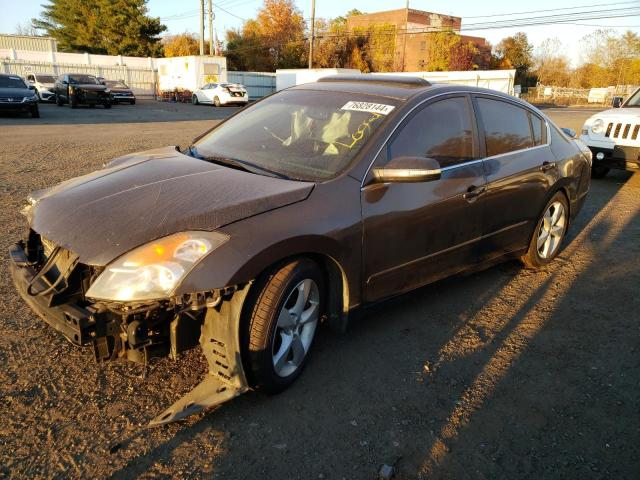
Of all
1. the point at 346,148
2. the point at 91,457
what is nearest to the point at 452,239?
the point at 346,148

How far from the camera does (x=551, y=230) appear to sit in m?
4.86

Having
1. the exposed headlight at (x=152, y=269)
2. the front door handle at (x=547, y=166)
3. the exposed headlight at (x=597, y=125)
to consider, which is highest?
the exposed headlight at (x=597, y=125)

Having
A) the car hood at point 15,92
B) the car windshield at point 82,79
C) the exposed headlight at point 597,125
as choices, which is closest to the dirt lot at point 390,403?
the exposed headlight at point 597,125

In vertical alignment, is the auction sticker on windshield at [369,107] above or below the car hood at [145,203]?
above

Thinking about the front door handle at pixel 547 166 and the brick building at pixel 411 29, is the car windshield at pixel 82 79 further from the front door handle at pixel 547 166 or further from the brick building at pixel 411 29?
the brick building at pixel 411 29

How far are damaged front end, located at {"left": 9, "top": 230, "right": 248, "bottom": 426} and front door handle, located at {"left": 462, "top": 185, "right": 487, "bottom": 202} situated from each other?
6.25 feet

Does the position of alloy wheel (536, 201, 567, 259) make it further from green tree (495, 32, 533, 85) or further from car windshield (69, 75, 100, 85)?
green tree (495, 32, 533, 85)

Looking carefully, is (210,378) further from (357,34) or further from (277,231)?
(357,34)

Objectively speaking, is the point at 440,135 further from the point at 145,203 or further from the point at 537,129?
the point at 145,203

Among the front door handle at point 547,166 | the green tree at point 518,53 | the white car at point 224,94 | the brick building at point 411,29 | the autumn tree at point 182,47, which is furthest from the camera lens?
the green tree at point 518,53

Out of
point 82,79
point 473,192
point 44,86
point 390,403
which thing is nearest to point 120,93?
point 44,86

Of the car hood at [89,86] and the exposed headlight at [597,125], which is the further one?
the car hood at [89,86]

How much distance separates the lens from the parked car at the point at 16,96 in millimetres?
17422

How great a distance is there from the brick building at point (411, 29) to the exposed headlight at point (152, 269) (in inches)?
2169
